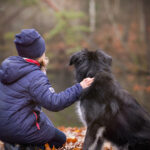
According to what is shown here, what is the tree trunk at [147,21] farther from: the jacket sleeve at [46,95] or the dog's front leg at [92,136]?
the jacket sleeve at [46,95]

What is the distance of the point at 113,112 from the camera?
9.61ft

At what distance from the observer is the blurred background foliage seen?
12.2 meters

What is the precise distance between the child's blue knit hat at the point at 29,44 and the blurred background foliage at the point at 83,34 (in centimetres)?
649

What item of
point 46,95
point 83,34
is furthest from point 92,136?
point 83,34

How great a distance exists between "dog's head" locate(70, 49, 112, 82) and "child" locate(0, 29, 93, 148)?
305 millimetres

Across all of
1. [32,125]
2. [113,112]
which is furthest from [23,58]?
[113,112]

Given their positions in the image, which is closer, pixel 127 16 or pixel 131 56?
pixel 131 56

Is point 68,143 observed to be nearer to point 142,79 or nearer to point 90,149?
point 90,149

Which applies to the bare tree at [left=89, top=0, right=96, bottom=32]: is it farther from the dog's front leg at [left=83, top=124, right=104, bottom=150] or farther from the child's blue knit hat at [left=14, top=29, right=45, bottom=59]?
the dog's front leg at [left=83, top=124, right=104, bottom=150]

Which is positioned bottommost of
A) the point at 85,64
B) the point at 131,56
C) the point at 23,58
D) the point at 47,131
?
the point at 131,56

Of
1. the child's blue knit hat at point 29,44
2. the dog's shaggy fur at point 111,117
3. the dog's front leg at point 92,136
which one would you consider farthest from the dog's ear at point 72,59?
the dog's front leg at point 92,136

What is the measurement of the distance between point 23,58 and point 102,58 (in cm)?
116

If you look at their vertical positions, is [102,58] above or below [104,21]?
above

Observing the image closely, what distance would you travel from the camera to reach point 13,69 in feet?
8.82
